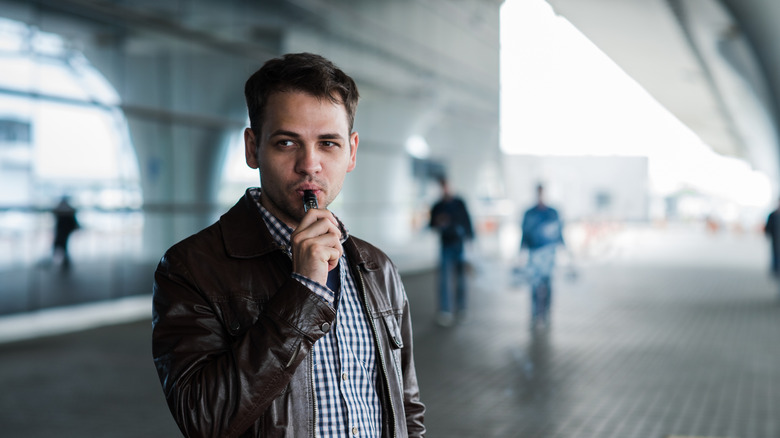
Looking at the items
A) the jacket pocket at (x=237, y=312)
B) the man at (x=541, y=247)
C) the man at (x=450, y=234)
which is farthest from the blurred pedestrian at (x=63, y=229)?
the jacket pocket at (x=237, y=312)

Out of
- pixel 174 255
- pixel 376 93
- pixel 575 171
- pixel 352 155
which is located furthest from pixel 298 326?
pixel 575 171

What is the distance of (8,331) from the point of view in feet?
32.3

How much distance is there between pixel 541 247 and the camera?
32.9 feet

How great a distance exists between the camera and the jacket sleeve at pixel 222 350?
1383 millimetres

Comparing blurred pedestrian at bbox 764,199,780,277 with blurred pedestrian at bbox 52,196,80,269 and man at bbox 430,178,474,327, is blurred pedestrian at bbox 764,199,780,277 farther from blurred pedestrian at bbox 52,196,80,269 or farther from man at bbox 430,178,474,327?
blurred pedestrian at bbox 52,196,80,269

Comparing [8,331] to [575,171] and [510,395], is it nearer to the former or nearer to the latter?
[510,395]

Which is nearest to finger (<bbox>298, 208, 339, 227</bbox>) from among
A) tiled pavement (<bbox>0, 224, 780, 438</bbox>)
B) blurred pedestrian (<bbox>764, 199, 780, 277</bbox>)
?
tiled pavement (<bbox>0, 224, 780, 438</bbox>)

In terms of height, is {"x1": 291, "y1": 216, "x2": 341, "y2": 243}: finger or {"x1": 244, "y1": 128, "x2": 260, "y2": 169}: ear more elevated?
{"x1": 244, "y1": 128, "x2": 260, "y2": 169}: ear

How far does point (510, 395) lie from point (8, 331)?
6.84 m

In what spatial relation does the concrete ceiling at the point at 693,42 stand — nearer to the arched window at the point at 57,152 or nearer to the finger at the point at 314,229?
the arched window at the point at 57,152

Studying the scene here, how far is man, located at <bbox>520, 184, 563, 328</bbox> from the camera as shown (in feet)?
32.6

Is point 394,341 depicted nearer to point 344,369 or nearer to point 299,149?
point 344,369

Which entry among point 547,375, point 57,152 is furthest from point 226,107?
point 547,375

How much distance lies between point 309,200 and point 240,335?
0.29 meters
